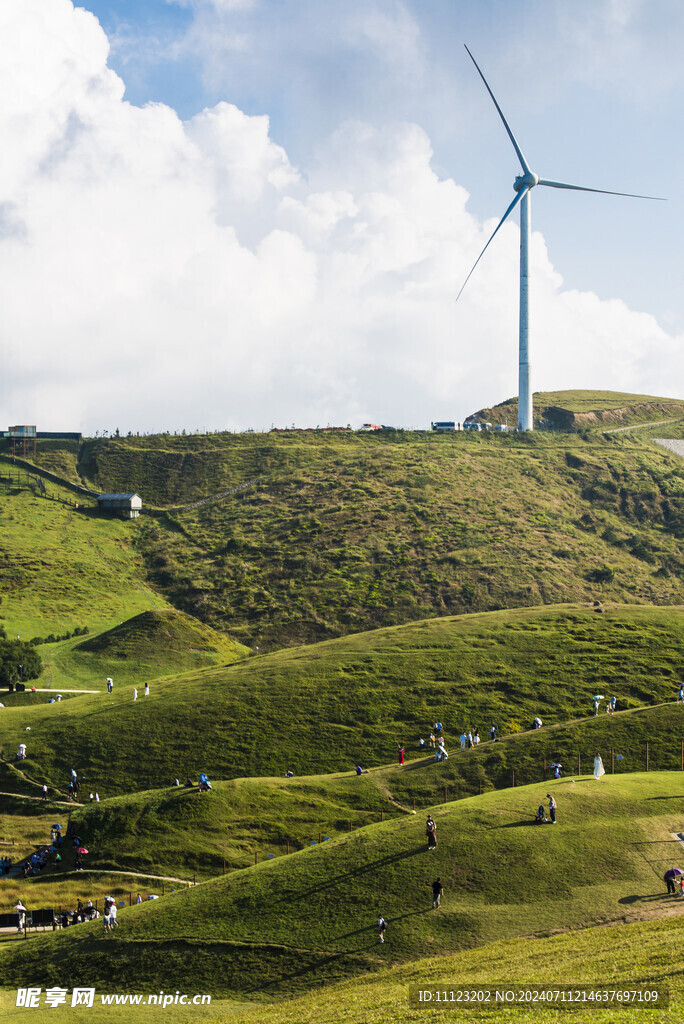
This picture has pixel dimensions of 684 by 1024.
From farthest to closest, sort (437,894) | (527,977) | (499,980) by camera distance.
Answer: (437,894), (499,980), (527,977)

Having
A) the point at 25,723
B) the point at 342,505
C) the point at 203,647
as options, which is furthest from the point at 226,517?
the point at 25,723

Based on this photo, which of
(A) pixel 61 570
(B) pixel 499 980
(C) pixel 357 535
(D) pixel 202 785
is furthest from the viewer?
(C) pixel 357 535

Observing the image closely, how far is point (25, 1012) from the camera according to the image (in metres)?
40.4

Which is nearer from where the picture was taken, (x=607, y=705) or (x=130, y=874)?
(x=130, y=874)

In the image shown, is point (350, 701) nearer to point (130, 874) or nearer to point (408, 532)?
point (130, 874)

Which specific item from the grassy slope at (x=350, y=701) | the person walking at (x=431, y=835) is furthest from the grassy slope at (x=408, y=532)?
the person walking at (x=431, y=835)

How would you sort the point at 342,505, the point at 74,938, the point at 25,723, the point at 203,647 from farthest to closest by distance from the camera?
the point at 342,505 → the point at 203,647 → the point at 25,723 → the point at 74,938

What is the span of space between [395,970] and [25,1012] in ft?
55.3

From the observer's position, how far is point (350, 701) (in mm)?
80188

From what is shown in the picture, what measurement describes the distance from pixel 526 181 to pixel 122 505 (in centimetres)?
9559

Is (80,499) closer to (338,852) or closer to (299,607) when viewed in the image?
→ (299,607)

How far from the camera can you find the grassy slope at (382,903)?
41.8m

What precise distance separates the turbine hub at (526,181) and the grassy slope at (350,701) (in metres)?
99.1

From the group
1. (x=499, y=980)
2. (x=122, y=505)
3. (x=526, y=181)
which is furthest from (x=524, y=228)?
(x=499, y=980)
